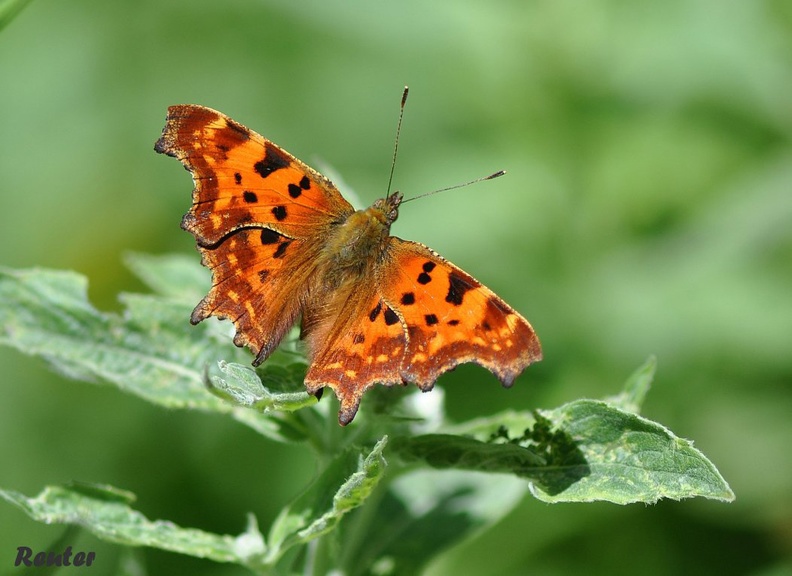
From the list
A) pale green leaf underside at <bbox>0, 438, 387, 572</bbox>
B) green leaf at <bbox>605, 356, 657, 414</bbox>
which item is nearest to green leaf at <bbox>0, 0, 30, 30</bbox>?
pale green leaf underside at <bbox>0, 438, 387, 572</bbox>

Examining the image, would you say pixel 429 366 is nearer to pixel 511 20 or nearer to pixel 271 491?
pixel 271 491

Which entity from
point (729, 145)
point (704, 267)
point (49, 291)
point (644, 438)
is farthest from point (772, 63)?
point (49, 291)

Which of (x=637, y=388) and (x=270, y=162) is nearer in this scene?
(x=637, y=388)

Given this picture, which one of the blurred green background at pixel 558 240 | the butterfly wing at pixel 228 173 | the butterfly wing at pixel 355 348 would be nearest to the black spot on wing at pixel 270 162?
the butterfly wing at pixel 228 173

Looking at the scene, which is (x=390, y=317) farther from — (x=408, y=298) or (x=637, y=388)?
(x=637, y=388)

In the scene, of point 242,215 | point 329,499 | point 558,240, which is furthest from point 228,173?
point 558,240

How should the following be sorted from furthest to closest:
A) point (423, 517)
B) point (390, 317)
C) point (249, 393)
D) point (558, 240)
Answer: point (558, 240) < point (423, 517) < point (390, 317) < point (249, 393)
